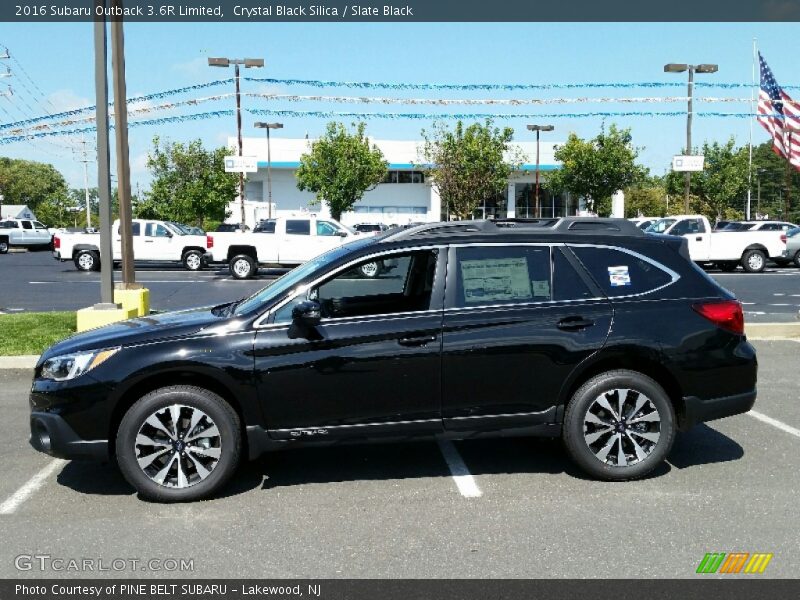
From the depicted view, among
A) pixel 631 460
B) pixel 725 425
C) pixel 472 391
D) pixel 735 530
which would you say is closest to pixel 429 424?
pixel 472 391

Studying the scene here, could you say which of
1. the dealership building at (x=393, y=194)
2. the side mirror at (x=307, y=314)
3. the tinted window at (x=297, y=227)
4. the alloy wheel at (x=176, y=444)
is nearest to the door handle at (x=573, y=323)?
the side mirror at (x=307, y=314)

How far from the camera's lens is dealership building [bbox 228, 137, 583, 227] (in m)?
67.7

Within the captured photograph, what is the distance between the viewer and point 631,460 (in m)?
5.18

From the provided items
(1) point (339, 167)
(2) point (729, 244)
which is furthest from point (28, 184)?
(2) point (729, 244)

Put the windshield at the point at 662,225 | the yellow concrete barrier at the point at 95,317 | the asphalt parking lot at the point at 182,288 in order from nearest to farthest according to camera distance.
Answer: the yellow concrete barrier at the point at 95,317 < the asphalt parking lot at the point at 182,288 < the windshield at the point at 662,225

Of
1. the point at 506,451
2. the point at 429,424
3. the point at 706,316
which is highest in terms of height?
the point at 706,316

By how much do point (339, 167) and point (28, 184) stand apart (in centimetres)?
7371

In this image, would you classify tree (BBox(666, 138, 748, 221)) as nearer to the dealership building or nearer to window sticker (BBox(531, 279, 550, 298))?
the dealership building

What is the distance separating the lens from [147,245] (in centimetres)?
2673

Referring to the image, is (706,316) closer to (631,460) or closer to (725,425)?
(631,460)

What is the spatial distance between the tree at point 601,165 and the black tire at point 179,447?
155 ft

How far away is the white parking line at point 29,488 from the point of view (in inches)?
189
